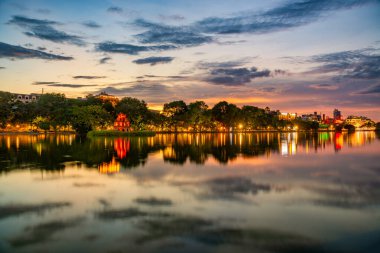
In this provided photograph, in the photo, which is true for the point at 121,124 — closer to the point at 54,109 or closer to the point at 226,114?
the point at 54,109

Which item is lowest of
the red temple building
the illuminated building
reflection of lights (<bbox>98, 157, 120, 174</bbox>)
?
reflection of lights (<bbox>98, 157, 120, 174</bbox>)

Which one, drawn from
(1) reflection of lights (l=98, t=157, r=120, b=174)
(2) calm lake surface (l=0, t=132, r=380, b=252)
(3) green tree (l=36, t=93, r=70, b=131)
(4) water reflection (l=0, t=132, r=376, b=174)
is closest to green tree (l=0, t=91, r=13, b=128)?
(3) green tree (l=36, t=93, r=70, b=131)

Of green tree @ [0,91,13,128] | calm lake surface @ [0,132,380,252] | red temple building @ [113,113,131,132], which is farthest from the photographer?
green tree @ [0,91,13,128]

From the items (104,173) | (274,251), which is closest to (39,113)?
(104,173)

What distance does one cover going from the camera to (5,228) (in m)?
10.5

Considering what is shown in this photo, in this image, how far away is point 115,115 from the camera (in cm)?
11900

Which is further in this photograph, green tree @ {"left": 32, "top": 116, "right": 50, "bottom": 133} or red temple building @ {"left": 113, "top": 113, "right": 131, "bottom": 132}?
green tree @ {"left": 32, "top": 116, "right": 50, "bottom": 133}

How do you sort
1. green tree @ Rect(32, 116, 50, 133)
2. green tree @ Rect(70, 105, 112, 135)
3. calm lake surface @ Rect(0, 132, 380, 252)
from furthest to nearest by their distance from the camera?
green tree @ Rect(32, 116, 50, 133), green tree @ Rect(70, 105, 112, 135), calm lake surface @ Rect(0, 132, 380, 252)

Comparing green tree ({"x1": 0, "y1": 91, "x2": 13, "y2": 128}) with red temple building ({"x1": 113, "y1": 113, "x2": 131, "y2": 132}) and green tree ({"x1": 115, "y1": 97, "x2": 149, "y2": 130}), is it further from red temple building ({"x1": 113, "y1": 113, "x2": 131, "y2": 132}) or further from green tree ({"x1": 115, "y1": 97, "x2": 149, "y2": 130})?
red temple building ({"x1": 113, "y1": 113, "x2": 131, "y2": 132})

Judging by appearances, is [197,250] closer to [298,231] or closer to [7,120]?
[298,231]

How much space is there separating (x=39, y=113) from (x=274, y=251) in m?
118

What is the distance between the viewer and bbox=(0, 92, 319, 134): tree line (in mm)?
99800

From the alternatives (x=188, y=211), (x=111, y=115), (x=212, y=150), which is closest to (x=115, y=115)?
(x=111, y=115)

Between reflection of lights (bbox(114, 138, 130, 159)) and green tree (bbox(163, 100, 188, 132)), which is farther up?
green tree (bbox(163, 100, 188, 132))
